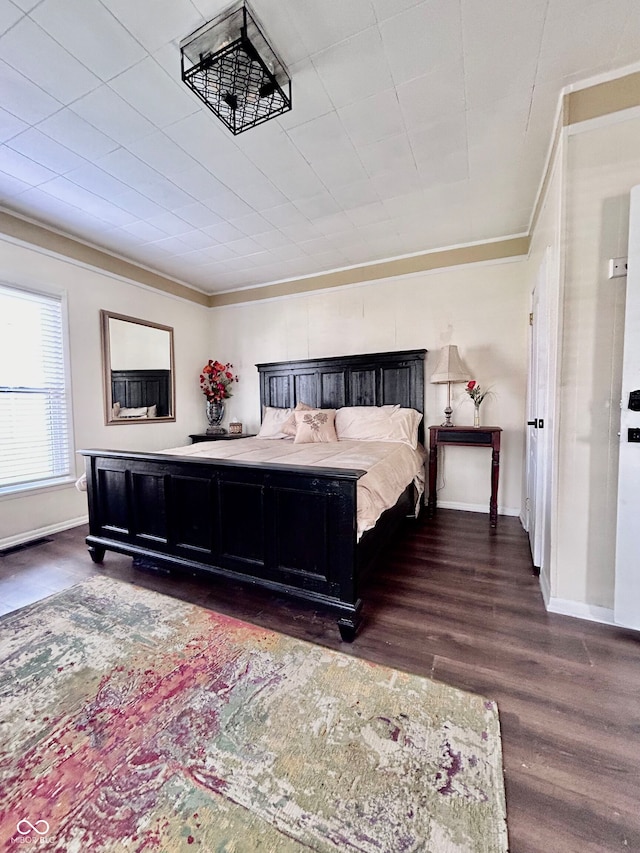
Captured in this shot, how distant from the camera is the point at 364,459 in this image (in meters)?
2.61

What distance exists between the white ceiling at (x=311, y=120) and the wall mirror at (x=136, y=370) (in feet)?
3.12

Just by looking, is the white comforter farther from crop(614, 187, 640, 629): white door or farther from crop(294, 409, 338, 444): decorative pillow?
crop(614, 187, 640, 629): white door

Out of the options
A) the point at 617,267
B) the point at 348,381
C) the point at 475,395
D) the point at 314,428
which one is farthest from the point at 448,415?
the point at 617,267

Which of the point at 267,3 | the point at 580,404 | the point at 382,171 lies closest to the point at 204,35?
the point at 267,3

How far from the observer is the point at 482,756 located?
1186 mm

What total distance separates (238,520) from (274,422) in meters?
2.35

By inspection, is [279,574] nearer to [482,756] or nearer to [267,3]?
[482,756]

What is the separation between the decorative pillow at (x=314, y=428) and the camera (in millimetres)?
3754

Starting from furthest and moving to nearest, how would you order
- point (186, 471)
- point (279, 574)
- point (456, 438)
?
point (456, 438) < point (186, 471) < point (279, 574)

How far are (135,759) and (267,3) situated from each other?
2.89 meters

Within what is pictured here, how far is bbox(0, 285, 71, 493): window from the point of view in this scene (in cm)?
311

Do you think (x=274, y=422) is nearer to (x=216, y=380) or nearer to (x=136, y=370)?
(x=216, y=380)

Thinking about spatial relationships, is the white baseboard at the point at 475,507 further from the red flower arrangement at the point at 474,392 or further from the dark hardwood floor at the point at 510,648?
the red flower arrangement at the point at 474,392

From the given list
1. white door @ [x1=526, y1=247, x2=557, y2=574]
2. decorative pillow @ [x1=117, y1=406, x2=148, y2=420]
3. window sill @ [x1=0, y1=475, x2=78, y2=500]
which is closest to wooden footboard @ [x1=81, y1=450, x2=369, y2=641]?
window sill @ [x1=0, y1=475, x2=78, y2=500]
